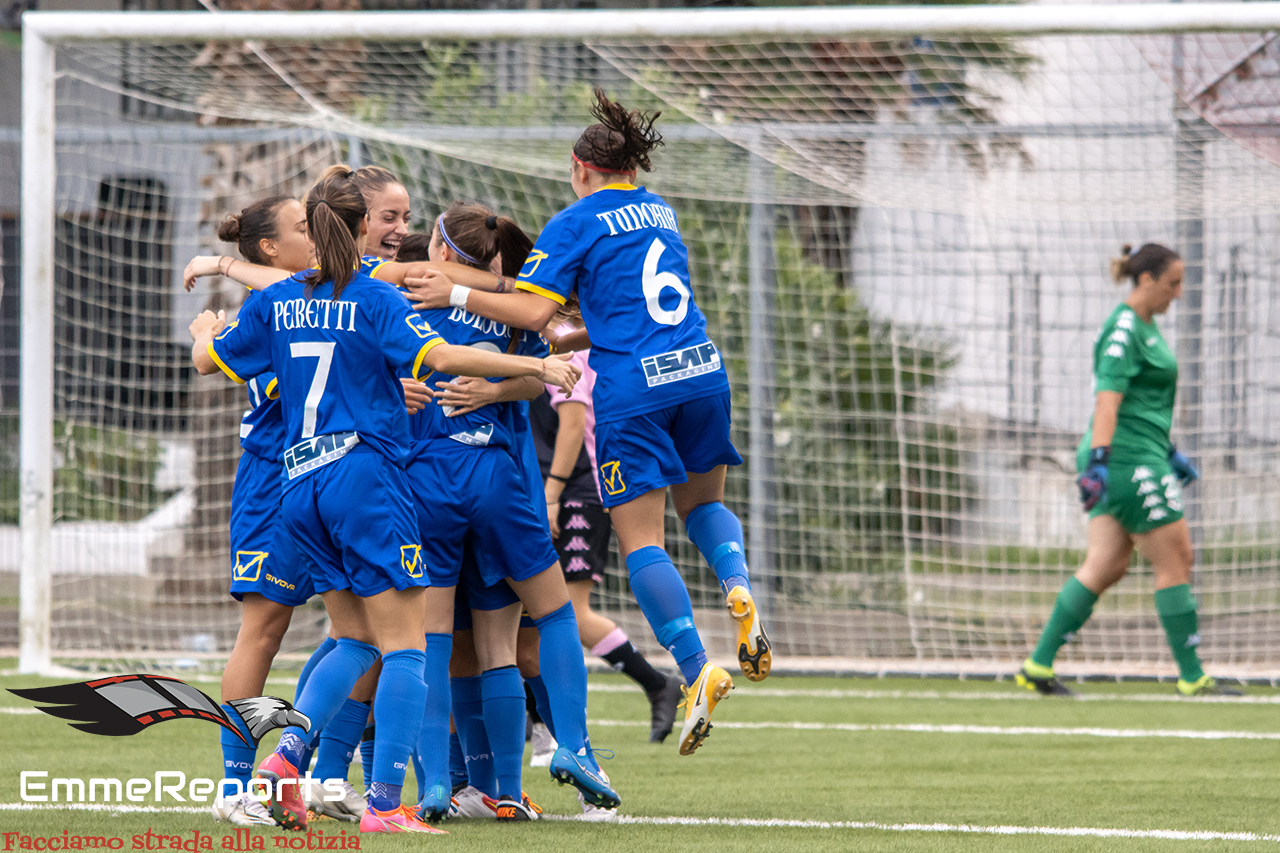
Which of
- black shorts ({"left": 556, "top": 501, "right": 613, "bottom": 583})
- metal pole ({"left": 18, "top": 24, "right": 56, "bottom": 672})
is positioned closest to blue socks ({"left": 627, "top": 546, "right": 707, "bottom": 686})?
black shorts ({"left": 556, "top": 501, "right": 613, "bottom": 583})

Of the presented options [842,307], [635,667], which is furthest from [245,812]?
[842,307]

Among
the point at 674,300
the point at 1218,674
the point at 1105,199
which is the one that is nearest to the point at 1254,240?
the point at 1105,199

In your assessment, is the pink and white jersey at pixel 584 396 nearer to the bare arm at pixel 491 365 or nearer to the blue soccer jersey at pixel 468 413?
the blue soccer jersey at pixel 468 413

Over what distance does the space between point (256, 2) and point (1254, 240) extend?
358 inches

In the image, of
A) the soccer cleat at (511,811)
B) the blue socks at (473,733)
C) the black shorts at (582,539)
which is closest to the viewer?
the soccer cleat at (511,811)

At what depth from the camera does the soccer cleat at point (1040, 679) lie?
7449mm

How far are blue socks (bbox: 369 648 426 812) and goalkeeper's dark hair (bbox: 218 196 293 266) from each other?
1422mm

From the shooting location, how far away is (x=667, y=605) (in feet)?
14.0

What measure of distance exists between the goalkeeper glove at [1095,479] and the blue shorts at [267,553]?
4198mm

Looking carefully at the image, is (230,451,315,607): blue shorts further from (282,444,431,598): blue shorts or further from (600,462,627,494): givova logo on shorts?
(600,462,627,494): givova logo on shorts

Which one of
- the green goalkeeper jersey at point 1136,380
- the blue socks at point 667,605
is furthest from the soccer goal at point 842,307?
the blue socks at point 667,605

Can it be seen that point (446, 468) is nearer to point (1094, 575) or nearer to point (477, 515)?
point (477, 515)

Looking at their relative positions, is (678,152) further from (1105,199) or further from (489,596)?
(489,596)

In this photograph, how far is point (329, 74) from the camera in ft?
35.5
